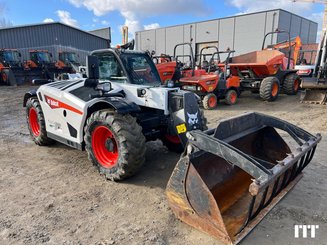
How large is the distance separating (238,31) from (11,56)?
23467mm

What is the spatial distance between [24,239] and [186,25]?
119 feet

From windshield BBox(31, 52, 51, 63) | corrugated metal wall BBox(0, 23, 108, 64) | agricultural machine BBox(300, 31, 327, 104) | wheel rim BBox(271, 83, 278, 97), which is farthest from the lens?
corrugated metal wall BBox(0, 23, 108, 64)

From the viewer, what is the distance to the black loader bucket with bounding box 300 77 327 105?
877 cm

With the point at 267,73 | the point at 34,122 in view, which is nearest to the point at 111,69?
the point at 34,122

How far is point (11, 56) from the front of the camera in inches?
743

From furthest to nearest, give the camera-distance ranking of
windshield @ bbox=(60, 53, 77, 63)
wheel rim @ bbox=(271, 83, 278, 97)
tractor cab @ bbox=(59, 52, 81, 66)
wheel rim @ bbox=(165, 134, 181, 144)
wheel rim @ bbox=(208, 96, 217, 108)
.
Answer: windshield @ bbox=(60, 53, 77, 63) < tractor cab @ bbox=(59, 52, 81, 66) < wheel rim @ bbox=(271, 83, 278, 97) < wheel rim @ bbox=(208, 96, 217, 108) < wheel rim @ bbox=(165, 134, 181, 144)

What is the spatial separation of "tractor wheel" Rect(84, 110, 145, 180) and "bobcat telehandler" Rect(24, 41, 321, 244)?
0.01 metres

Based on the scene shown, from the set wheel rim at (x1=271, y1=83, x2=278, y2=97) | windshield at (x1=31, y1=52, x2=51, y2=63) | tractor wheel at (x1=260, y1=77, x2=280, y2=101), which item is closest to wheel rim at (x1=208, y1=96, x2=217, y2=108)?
tractor wheel at (x1=260, y1=77, x2=280, y2=101)

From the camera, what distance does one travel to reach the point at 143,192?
339 cm

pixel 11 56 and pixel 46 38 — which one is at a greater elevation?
pixel 46 38

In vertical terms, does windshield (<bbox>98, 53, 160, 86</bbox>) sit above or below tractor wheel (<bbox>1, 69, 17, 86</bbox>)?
above

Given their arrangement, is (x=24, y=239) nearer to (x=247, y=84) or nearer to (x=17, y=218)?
(x=17, y=218)

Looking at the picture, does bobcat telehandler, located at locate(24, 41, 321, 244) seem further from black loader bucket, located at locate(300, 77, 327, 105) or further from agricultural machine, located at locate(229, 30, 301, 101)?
agricultural machine, located at locate(229, 30, 301, 101)

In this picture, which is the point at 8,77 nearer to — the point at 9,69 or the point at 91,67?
the point at 9,69
